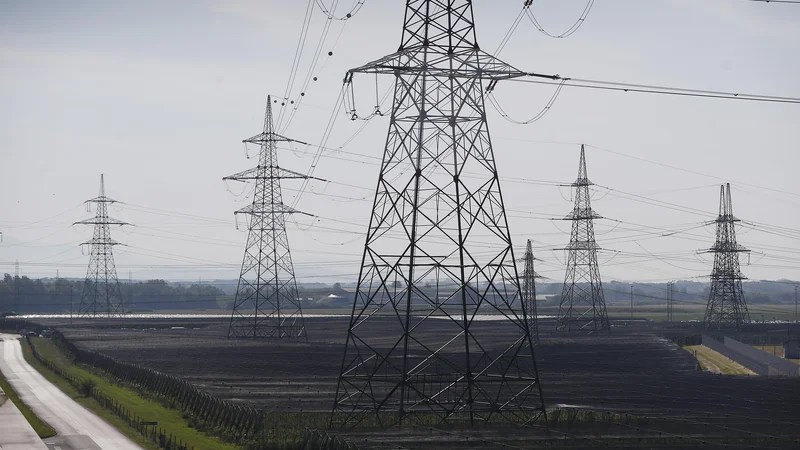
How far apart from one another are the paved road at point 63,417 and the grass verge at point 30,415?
367 millimetres

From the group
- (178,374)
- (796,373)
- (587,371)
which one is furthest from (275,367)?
(796,373)

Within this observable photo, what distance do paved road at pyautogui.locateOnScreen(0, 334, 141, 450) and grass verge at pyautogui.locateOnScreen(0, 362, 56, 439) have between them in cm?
37

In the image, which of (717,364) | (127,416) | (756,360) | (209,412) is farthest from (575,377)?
(127,416)

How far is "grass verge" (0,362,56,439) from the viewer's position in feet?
160

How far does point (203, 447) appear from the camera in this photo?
147 ft

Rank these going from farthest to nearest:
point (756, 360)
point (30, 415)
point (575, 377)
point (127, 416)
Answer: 1. point (756, 360)
2. point (575, 377)
3. point (30, 415)
4. point (127, 416)

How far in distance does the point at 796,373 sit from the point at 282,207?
45321 millimetres

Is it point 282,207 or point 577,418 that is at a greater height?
point 282,207

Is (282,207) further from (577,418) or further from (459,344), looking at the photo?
(577,418)

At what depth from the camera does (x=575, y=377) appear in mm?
69438

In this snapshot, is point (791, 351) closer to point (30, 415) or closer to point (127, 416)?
point (127, 416)

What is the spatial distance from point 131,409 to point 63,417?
4023 mm

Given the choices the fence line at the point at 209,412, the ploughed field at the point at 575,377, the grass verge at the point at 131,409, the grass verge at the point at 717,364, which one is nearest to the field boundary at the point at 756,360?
the grass verge at the point at 717,364

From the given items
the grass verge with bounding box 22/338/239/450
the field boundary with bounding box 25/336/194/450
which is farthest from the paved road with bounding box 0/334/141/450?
the field boundary with bounding box 25/336/194/450
